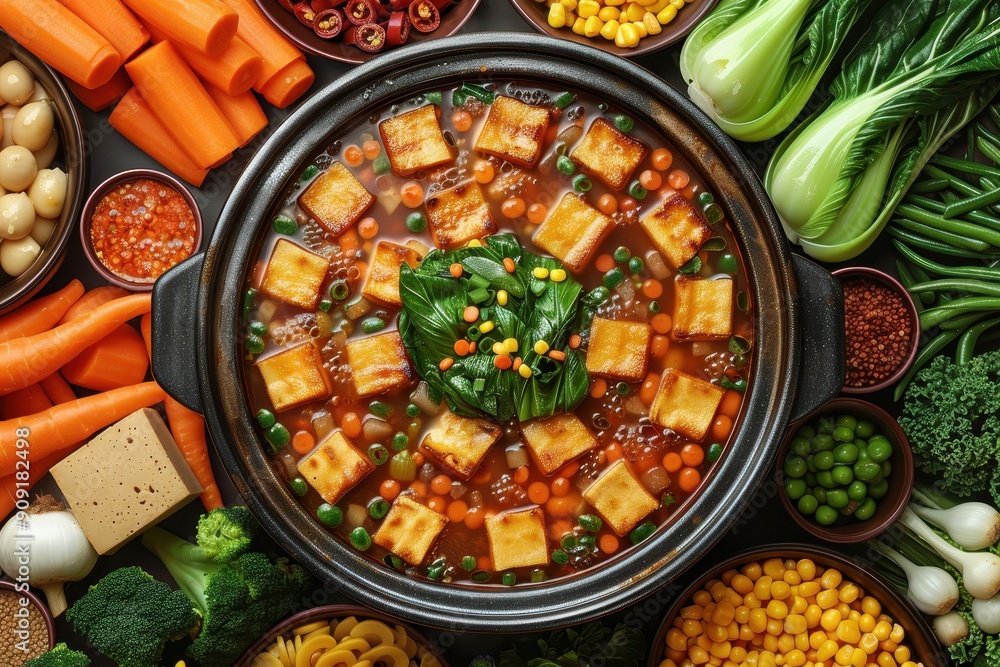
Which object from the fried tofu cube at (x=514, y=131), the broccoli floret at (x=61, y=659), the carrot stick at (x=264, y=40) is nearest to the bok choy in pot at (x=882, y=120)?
the fried tofu cube at (x=514, y=131)

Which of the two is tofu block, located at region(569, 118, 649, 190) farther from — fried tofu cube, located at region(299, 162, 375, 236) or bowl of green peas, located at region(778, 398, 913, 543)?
bowl of green peas, located at region(778, 398, 913, 543)

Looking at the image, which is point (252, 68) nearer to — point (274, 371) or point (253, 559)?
point (274, 371)

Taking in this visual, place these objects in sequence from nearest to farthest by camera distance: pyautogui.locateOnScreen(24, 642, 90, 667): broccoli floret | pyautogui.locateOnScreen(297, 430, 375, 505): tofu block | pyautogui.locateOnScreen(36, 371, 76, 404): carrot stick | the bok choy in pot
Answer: pyautogui.locateOnScreen(297, 430, 375, 505): tofu block → the bok choy in pot → pyautogui.locateOnScreen(24, 642, 90, 667): broccoli floret → pyautogui.locateOnScreen(36, 371, 76, 404): carrot stick

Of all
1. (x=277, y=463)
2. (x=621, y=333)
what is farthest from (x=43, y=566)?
(x=621, y=333)

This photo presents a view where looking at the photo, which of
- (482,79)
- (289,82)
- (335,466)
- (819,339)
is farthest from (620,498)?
(289,82)

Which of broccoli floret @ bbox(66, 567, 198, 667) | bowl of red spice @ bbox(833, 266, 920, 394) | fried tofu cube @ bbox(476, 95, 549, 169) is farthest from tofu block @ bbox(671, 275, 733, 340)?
broccoli floret @ bbox(66, 567, 198, 667)

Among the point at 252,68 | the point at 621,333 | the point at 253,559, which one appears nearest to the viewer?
the point at 621,333

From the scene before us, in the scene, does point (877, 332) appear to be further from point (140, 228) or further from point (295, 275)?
point (140, 228)
